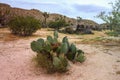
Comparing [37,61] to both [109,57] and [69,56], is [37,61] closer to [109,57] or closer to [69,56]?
[69,56]

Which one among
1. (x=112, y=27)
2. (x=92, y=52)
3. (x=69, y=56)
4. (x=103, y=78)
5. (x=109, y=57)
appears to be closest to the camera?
(x=103, y=78)

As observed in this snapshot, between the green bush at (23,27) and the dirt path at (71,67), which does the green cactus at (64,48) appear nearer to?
the dirt path at (71,67)

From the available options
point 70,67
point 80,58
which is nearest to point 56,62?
point 70,67

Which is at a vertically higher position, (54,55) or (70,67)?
(54,55)

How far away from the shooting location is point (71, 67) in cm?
1008

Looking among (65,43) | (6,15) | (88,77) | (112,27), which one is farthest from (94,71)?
(6,15)

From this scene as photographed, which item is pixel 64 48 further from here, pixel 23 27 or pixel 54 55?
pixel 23 27

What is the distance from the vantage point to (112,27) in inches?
606

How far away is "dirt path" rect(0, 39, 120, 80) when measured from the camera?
9273 mm

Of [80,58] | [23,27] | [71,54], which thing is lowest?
[80,58]

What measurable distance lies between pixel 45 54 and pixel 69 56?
0.94m

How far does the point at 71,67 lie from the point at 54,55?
0.75m

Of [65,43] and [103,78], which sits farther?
[65,43]

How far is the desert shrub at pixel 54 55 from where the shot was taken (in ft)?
31.3
